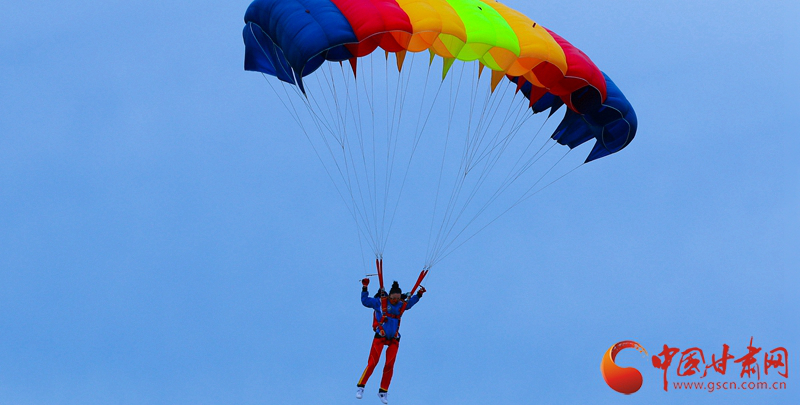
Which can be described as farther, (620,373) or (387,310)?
(620,373)

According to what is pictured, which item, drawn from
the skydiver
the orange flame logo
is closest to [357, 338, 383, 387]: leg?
the skydiver

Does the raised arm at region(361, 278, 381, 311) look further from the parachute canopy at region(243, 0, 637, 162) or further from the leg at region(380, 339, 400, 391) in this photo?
the parachute canopy at region(243, 0, 637, 162)

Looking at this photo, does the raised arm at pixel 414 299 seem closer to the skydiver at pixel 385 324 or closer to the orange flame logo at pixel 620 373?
the skydiver at pixel 385 324

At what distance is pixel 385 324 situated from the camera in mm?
19812

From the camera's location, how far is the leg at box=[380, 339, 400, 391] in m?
19.9

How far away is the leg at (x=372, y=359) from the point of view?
65.3ft

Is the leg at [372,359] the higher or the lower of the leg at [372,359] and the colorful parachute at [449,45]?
the lower

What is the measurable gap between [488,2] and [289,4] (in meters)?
3.80

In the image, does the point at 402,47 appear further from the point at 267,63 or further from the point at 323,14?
the point at 267,63

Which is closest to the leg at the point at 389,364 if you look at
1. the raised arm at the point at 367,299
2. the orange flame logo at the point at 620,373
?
the raised arm at the point at 367,299

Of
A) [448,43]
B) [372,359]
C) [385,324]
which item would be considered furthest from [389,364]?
[448,43]

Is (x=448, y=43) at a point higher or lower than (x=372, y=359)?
higher

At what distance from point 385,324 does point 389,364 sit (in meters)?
0.71

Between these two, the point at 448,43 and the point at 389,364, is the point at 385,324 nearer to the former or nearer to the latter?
the point at 389,364
